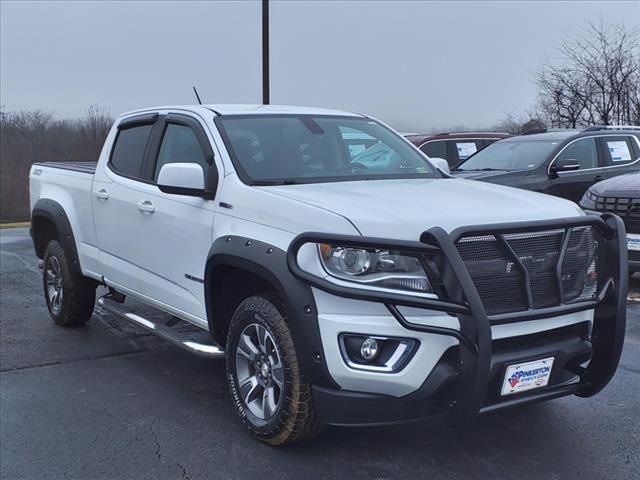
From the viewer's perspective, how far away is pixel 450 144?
13.3 m

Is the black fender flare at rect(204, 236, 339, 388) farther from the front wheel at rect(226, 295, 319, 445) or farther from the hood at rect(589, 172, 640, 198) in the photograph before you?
the hood at rect(589, 172, 640, 198)

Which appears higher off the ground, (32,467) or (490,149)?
(490,149)

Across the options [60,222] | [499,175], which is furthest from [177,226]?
[499,175]

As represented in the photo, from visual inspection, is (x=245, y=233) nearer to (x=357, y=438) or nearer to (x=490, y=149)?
(x=357, y=438)

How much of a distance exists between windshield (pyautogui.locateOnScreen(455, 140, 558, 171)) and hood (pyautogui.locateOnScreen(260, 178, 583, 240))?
615cm

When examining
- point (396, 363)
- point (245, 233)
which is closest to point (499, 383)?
point (396, 363)

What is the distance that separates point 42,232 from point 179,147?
249 cm

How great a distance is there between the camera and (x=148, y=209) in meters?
4.92

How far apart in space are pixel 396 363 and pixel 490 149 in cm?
840

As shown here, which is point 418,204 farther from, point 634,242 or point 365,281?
point 634,242

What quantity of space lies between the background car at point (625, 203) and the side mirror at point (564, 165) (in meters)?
1.56

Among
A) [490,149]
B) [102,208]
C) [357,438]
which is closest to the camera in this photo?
[357,438]

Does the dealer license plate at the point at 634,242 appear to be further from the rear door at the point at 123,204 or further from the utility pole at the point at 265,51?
the utility pole at the point at 265,51

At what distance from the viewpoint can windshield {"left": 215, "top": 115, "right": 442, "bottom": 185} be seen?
445cm
